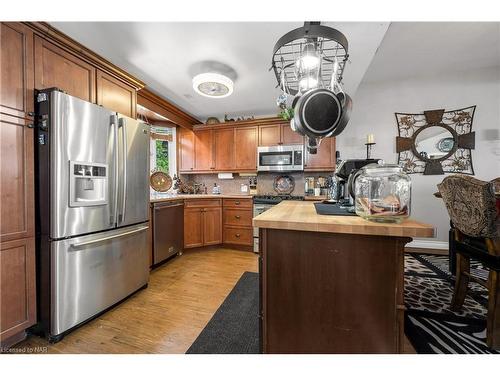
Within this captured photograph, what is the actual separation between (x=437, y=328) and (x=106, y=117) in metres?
3.07

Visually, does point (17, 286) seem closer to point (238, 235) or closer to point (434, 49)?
point (238, 235)

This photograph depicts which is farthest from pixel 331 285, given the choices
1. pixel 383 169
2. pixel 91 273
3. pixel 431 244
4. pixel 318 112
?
pixel 431 244

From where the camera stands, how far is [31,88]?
1.45 m

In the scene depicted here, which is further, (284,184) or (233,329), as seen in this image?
(284,184)

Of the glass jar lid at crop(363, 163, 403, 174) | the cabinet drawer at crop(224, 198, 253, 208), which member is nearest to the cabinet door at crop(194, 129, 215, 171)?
the cabinet drawer at crop(224, 198, 253, 208)

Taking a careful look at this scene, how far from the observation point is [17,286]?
1.37 m

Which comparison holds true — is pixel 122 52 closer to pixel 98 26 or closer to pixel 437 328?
pixel 98 26

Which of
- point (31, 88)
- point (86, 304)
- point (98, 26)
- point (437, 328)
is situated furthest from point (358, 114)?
point (86, 304)

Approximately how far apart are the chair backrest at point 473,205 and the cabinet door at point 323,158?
1.78 meters

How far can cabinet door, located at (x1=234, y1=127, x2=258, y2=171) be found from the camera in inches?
144

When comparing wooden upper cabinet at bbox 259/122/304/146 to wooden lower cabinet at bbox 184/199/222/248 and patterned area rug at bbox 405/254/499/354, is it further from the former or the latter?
patterned area rug at bbox 405/254/499/354

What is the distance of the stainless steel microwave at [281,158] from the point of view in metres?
3.37

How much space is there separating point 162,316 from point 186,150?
294cm
